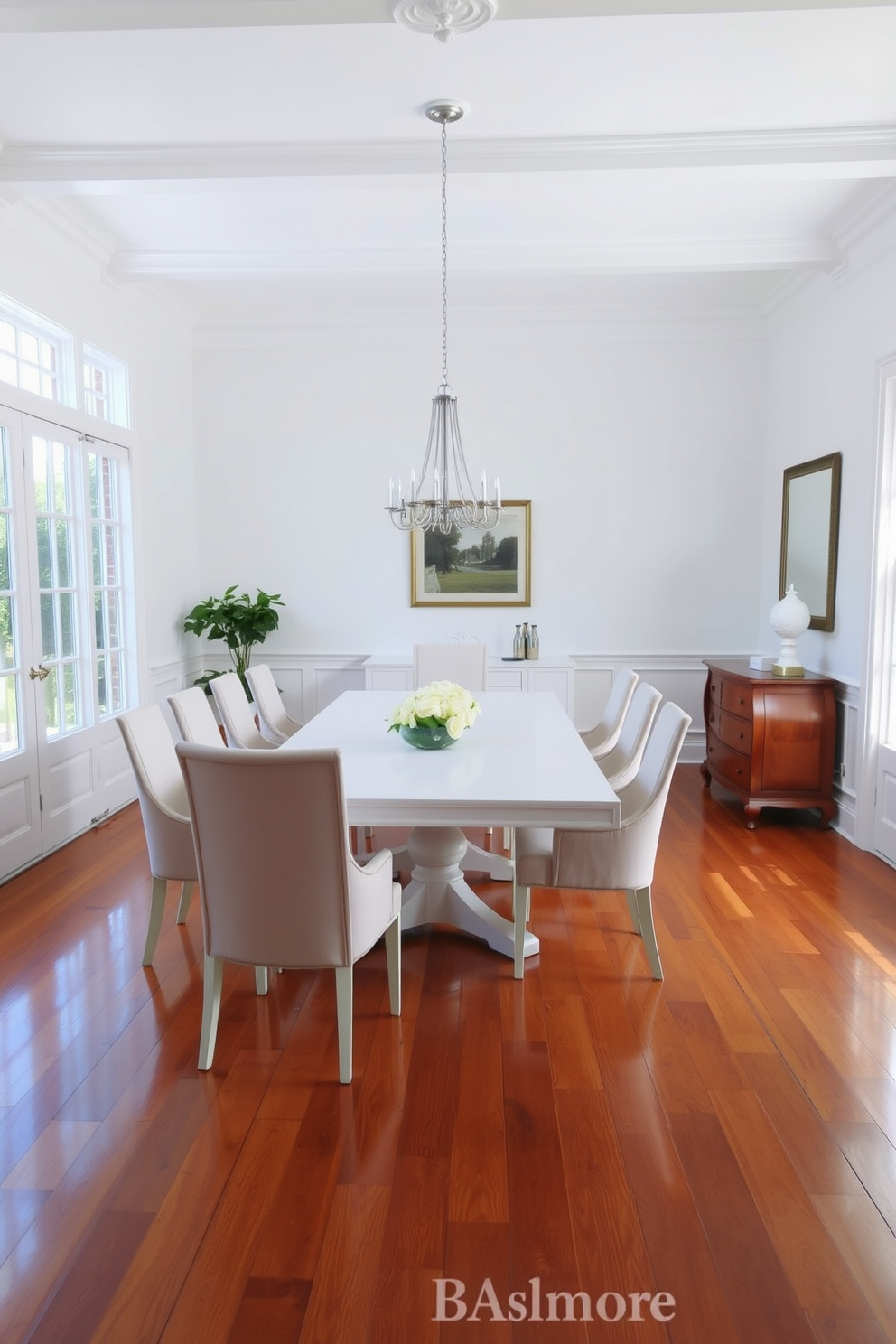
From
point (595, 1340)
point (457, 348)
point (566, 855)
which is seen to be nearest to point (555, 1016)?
point (566, 855)

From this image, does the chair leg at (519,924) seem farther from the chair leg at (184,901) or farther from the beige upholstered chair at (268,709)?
the beige upholstered chair at (268,709)

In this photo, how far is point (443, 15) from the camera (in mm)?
2754

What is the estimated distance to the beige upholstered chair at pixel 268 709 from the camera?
14.9 ft

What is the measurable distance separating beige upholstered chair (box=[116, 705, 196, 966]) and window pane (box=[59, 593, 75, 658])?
1.72 metres

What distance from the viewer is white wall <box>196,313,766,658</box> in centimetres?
644

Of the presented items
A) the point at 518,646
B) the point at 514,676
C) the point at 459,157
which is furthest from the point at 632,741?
the point at 518,646

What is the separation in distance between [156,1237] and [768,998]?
202cm

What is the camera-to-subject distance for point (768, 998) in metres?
3.00

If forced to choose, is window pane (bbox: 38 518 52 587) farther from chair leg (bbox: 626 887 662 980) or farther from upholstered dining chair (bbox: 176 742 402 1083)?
chair leg (bbox: 626 887 662 980)

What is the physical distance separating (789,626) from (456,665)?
1.96 meters

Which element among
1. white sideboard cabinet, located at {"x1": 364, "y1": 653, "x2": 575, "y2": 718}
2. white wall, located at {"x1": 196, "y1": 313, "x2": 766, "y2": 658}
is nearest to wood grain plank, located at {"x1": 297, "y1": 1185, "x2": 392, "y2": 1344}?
white sideboard cabinet, located at {"x1": 364, "y1": 653, "x2": 575, "y2": 718}

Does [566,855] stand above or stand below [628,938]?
above

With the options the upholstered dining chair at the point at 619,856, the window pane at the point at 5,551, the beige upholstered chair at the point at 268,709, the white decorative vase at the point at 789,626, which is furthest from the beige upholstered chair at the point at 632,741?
the window pane at the point at 5,551

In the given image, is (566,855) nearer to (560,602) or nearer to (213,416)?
(560,602)
